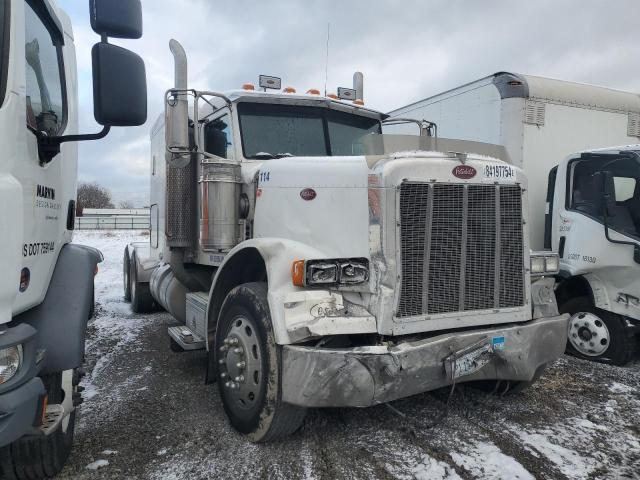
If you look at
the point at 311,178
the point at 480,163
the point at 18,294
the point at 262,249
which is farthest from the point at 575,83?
the point at 18,294

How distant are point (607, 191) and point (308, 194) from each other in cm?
376

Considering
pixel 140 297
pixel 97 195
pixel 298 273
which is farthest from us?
pixel 97 195

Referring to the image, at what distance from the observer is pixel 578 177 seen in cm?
596

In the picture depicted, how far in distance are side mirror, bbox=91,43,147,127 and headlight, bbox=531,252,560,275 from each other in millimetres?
3024

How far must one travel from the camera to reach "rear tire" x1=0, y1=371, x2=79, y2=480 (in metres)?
2.78

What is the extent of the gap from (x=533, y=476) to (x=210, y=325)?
2.61 metres

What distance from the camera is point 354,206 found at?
3.29 m

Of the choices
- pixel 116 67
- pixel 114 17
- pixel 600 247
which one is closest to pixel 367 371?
pixel 116 67

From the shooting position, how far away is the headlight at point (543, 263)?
3.85 m

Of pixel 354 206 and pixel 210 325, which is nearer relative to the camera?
pixel 354 206

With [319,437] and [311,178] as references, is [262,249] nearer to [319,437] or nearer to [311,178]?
[311,178]

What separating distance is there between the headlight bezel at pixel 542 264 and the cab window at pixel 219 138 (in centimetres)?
273

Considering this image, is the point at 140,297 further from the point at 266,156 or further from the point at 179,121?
the point at 266,156

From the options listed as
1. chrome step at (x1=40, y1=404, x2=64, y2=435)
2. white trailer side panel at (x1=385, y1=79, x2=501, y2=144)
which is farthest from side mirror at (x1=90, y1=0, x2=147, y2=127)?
white trailer side panel at (x1=385, y1=79, x2=501, y2=144)
